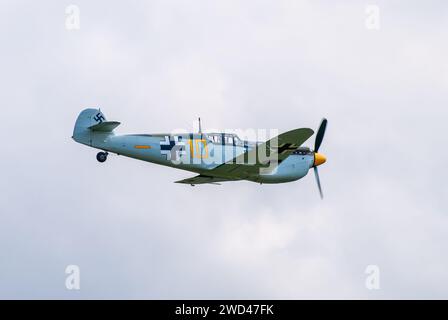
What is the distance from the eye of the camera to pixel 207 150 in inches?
1580

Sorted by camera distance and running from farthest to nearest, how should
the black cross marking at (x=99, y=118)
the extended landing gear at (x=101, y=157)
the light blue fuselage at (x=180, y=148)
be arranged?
the black cross marking at (x=99, y=118) → the light blue fuselage at (x=180, y=148) → the extended landing gear at (x=101, y=157)

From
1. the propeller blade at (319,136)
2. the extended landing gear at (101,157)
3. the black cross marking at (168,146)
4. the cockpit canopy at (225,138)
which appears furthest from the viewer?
the propeller blade at (319,136)

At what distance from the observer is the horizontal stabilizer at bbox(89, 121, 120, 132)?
3872 centimetres

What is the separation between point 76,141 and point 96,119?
1047mm

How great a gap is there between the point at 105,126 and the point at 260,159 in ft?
18.7

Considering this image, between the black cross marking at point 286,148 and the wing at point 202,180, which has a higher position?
the black cross marking at point 286,148

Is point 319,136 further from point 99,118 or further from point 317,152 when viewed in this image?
point 99,118

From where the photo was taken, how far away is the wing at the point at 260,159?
39.5m

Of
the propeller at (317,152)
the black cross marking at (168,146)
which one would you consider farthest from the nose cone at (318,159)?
the black cross marking at (168,146)

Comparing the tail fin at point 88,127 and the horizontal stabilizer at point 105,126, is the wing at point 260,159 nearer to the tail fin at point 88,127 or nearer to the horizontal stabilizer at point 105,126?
the horizontal stabilizer at point 105,126

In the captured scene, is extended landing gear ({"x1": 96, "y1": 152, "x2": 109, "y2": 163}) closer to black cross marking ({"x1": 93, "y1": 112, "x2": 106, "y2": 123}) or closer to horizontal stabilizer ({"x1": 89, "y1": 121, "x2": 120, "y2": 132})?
horizontal stabilizer ({"x1": 89, "y1": 121, "x2": 120, "y2": 132})

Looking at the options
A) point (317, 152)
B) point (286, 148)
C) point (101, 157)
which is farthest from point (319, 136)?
point (101, 157)

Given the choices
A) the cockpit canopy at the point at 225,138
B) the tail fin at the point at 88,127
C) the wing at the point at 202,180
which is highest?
the tail fin at the point at 88,127
